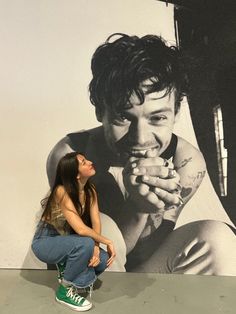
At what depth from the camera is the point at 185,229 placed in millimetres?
2258

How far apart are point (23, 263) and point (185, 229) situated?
3.30ft

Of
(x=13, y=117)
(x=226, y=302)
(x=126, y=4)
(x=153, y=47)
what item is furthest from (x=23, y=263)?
(x=126, y=4)

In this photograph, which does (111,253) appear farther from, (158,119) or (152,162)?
(158,119)

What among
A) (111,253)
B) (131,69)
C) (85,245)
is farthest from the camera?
(131,69)

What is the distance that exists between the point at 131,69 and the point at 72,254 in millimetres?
1080

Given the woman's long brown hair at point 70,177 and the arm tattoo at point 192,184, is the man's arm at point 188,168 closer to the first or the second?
the arm tattoo at point 192,184

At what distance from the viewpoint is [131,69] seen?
2.21m

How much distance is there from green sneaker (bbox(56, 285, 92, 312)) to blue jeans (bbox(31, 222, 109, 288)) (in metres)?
0.05

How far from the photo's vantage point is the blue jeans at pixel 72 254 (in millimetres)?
1891

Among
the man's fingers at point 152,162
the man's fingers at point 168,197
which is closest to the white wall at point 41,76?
the man's fingers at point 152,162

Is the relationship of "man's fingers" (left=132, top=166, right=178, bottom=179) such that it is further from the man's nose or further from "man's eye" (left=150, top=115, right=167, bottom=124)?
"man's eye" (left=150, top=115, right=167, bottom=124)

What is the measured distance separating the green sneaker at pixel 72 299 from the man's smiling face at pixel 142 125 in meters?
0.79

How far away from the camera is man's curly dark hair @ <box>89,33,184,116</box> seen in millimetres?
2189

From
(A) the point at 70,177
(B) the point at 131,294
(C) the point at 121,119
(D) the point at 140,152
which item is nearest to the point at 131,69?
(C) the point at 121,119
